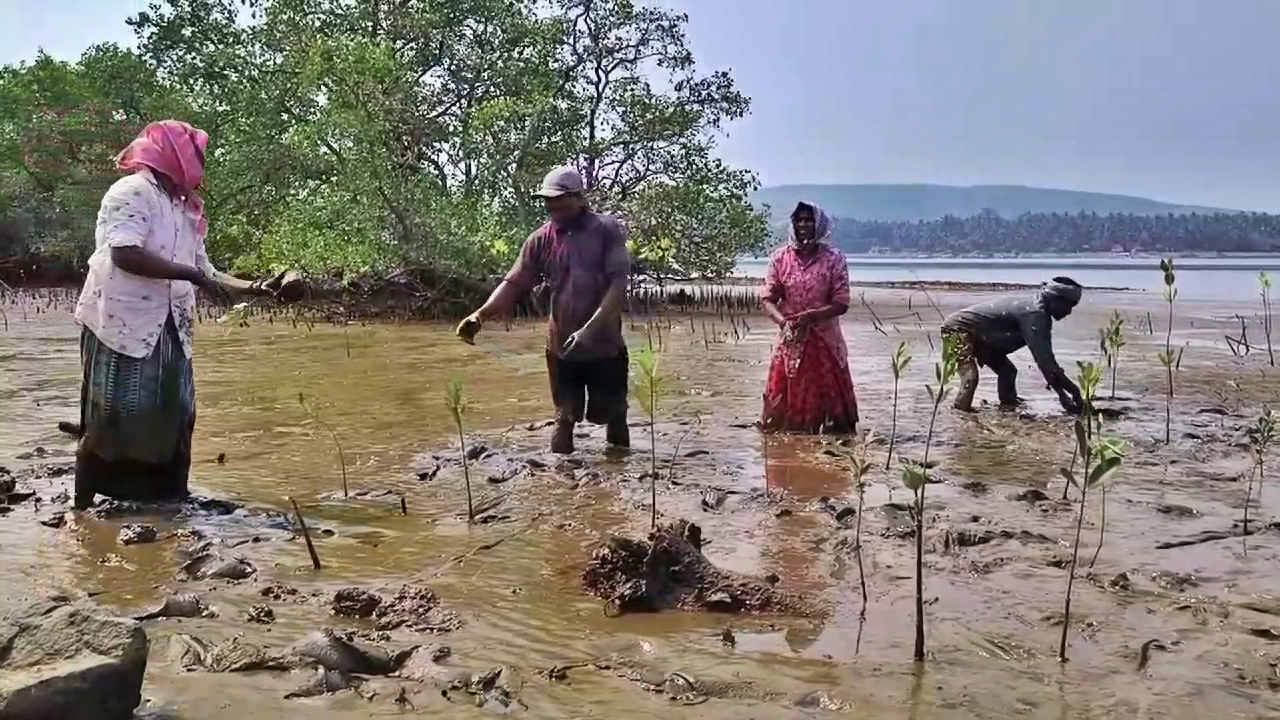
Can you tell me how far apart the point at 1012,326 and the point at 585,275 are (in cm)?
364

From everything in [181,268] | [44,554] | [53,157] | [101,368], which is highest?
[53,157]

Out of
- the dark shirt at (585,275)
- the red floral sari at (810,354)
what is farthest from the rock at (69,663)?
the red floral sari at (810,354)

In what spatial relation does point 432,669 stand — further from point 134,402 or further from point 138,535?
point 134,402

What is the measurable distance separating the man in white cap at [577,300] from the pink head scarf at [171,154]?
1811 mm

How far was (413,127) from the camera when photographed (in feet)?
65.2

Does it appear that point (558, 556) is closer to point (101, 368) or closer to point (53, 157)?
point (101, 368)

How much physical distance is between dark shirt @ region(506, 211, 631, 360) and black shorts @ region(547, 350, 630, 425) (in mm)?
76

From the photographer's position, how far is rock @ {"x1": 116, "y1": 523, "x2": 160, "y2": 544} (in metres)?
4.53

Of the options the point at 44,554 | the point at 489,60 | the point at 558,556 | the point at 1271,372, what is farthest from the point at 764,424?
the point at 489,60

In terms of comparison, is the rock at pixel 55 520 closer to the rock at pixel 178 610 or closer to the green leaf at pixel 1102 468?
the rock at pixel 178 610

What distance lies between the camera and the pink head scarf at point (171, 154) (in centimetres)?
496

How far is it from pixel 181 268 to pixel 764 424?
413cm

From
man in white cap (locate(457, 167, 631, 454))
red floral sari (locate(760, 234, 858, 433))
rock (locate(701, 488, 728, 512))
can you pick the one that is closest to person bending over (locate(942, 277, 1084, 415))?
red floral sari (locate(760, 234, 858, 433))

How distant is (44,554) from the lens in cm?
432
